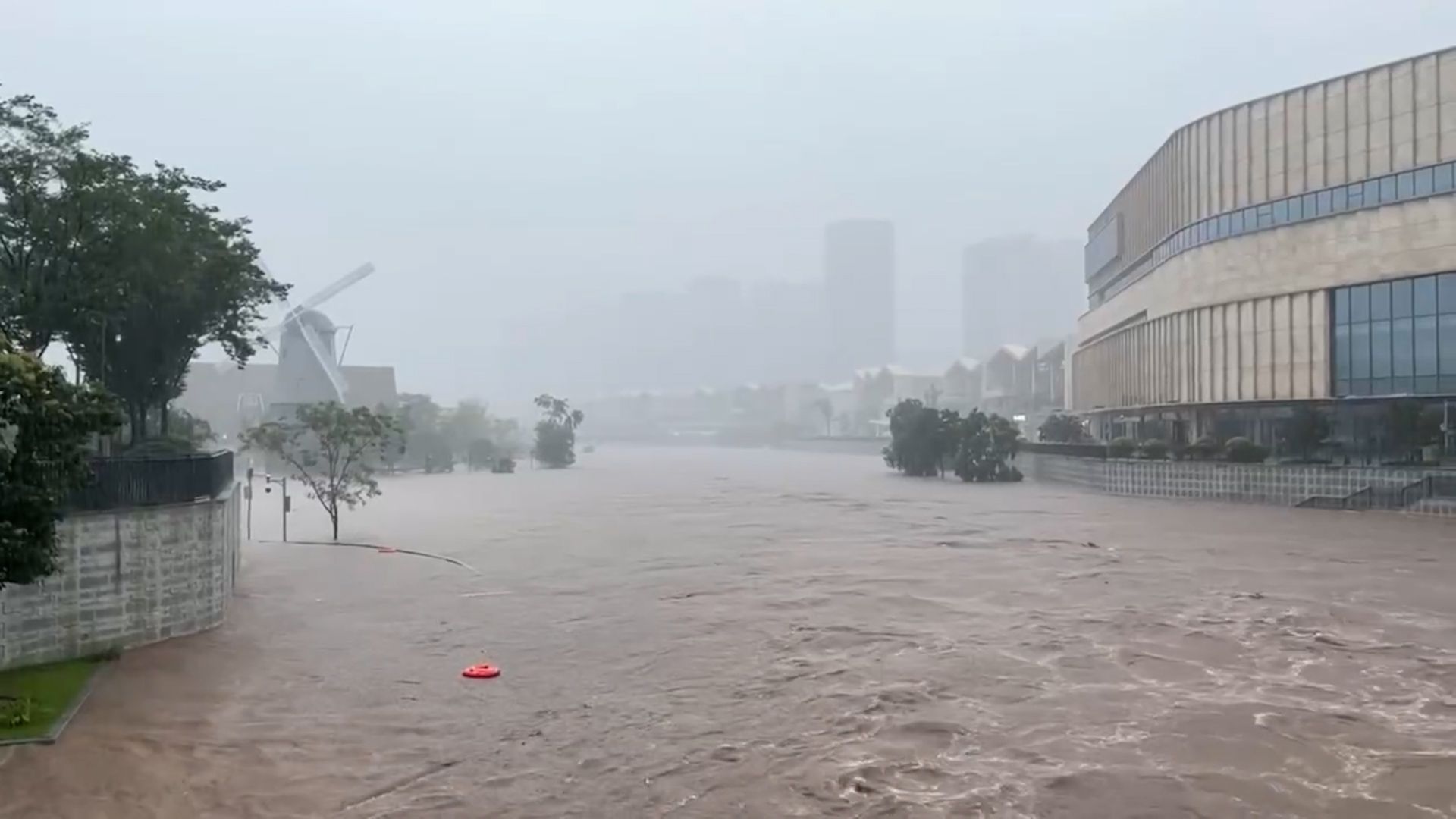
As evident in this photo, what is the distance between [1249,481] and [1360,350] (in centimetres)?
669

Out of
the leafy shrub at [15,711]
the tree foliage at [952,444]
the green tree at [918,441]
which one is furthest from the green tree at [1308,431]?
the leafy shrub at [15,711]

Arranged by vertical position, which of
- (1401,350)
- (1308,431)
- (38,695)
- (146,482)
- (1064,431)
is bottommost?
(38,695)

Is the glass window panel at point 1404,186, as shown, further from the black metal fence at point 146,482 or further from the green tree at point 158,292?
the black metal fence at point 146,482

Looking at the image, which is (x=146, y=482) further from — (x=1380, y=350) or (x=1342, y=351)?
(x=1342, y=351)

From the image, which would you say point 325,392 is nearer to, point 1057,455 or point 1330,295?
point 1057,455

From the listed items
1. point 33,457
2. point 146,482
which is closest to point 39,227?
point 146,482

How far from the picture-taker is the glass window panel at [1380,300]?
4334 centimetres

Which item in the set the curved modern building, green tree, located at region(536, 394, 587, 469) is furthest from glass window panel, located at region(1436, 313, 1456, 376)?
green tree, located at region(536, 394, 587, 469)

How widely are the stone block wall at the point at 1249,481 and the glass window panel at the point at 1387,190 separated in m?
10.5

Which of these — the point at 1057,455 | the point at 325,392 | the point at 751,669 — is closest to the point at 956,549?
the point at 751,669

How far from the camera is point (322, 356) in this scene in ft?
327

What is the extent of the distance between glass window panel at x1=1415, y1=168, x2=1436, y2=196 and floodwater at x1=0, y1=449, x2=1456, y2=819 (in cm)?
1753

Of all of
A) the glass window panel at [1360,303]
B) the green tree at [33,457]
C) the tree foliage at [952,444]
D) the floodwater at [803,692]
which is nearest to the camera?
the floodwater at [803,692]

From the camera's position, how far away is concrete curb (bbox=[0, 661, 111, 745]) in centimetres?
1269
